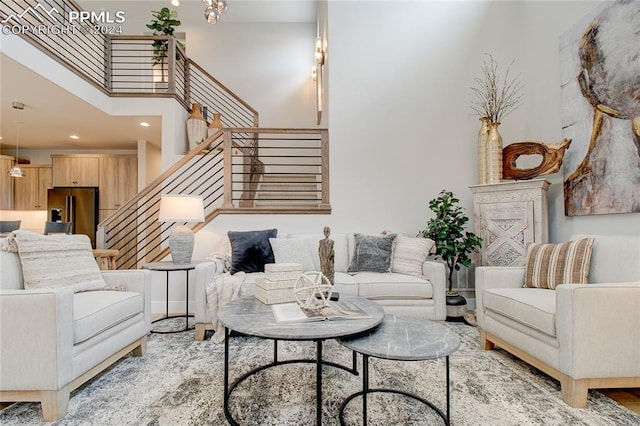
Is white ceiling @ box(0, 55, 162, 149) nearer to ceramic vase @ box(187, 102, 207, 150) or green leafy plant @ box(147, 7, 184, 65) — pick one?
ceramic vase @ box(187, 102, 207, 150)

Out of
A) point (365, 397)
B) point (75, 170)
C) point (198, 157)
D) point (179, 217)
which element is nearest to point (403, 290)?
point (365, 397)

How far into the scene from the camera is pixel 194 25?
7.03m

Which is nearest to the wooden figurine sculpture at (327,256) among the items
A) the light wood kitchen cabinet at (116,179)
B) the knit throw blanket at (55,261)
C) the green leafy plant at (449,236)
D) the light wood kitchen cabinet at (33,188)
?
the knit throw blanket at (55,261)

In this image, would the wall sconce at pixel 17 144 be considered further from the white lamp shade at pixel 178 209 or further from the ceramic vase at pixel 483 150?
the ceramic vase at pixel 483 150

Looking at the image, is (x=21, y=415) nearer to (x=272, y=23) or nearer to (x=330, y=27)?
(x=330, y=27)

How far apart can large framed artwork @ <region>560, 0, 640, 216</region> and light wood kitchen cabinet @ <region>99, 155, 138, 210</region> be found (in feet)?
22.3

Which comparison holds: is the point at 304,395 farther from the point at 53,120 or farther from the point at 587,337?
the point at 53,120

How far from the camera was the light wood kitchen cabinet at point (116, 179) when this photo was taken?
6508mm

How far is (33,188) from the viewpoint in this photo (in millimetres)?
6625

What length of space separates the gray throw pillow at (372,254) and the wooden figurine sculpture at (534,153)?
1.46 meters

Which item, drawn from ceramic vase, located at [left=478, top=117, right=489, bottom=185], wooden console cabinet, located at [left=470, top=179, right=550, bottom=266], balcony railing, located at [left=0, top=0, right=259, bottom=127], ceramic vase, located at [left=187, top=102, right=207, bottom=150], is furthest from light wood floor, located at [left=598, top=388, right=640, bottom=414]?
balcony railing, located at [left=0, top=0, right=259, bottom=127]

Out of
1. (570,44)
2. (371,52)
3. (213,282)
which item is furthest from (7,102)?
(570,44)

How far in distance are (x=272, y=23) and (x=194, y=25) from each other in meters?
1.62

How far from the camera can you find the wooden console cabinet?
321 cm
